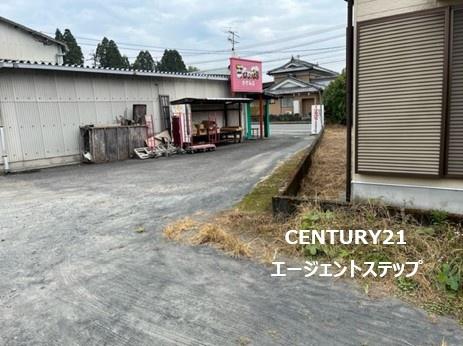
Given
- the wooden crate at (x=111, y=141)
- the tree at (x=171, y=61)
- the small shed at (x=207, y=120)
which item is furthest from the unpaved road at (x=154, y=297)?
the tree at (x=171, y=61)

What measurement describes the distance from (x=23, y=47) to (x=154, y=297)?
17745 millimetres

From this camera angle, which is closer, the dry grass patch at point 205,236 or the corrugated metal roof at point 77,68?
the dry grass patch at point 205,236

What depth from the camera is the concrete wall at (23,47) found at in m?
16.1

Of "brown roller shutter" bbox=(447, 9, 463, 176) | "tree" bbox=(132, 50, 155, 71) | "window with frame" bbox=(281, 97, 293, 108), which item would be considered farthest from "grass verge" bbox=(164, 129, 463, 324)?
"tree" bbox=(132, 50, 155, 71)

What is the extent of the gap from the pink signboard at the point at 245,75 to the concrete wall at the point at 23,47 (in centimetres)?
876

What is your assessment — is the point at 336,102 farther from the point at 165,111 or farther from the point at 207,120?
the point at 165,111

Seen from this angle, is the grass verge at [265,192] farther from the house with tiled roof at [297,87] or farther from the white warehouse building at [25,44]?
the house with tiled roof at [297,87]

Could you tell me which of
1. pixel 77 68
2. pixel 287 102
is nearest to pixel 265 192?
pixel 77 68

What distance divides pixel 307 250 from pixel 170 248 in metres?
1.43

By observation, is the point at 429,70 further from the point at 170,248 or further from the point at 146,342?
the point at 146,342

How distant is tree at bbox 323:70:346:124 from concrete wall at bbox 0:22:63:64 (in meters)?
14.8

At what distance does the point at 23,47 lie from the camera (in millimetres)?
16812

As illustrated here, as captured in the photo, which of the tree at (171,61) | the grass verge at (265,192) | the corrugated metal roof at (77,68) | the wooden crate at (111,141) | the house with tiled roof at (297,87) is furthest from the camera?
the tree at (171,61)

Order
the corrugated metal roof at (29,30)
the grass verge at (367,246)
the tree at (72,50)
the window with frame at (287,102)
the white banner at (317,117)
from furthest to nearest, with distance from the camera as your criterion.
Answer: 1. the tree at (72,50)
2. the window with frame at (287,102)
3. the white banner at (317,117)
4. the corrugated metal roof at (29,30)
5. the grass verge at (367,246)
